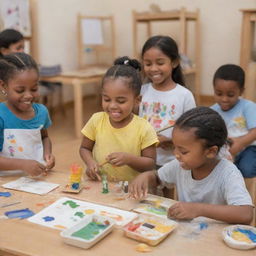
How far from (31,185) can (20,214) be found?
0.88 feet

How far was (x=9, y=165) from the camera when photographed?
1.58 m

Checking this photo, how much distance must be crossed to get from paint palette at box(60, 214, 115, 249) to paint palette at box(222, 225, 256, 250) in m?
0.32

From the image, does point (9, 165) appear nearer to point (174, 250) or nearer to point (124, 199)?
point (124, 199)

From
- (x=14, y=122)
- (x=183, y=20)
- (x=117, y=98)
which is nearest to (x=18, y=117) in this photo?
(x=14, y=122)

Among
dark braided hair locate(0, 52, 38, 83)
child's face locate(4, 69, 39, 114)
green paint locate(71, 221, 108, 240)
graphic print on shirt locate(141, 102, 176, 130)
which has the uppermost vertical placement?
A: dark braided hair locate(0, 52, 38, 83)

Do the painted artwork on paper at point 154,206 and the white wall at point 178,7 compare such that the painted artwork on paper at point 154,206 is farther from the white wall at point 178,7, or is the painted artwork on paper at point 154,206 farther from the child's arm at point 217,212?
the white wall at point 178,7

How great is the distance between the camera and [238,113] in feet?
7.41

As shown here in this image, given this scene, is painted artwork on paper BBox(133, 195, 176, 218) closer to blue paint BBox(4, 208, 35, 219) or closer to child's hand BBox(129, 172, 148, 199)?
child's hand BBox(129, 172, 148, 199)

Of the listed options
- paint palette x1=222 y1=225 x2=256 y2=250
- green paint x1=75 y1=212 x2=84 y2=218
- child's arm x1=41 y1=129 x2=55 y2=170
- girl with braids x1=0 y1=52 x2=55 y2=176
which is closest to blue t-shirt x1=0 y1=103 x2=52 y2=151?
girl with braids x1=0 y1=52 x2=55 y2=176

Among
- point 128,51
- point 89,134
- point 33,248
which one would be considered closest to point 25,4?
point 128,51

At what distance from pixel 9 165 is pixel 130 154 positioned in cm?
50

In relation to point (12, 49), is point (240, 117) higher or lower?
lower

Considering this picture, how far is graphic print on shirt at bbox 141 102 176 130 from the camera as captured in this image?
210 cm

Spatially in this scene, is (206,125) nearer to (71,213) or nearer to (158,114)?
(71,213)
